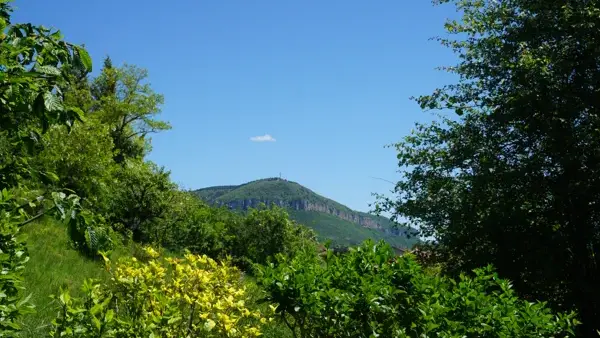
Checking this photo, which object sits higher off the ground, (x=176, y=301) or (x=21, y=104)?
(x=21, y=104)

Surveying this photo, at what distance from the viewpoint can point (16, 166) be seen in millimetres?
2848

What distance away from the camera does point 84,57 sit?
2803 mm

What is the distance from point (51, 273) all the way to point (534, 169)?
30.0 feet

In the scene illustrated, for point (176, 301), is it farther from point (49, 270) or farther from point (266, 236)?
point (266, 236)

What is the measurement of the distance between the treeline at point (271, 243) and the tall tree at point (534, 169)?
0.05m

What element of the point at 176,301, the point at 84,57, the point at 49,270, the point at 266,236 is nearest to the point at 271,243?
the point at 266,236

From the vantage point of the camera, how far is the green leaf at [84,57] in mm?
2793

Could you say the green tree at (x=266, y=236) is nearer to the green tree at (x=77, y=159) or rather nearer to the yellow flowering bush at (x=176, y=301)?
the green tree at (x=77, y=159)

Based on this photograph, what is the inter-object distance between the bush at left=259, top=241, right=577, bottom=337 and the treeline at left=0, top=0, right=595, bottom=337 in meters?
0.02

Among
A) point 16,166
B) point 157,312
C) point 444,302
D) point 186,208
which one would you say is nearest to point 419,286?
point 444,302

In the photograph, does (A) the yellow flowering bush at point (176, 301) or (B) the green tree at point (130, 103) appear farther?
(B) the green tree at point (130, 103)

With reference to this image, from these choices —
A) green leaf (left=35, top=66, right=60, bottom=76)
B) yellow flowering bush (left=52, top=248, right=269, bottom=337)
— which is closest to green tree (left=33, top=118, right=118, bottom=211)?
yellow flowering bush (left=52, top=248, right=269, bottom=337)

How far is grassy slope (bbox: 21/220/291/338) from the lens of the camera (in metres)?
6.78

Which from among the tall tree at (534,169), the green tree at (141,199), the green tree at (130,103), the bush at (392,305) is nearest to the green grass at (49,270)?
the green tree at (141,199)
